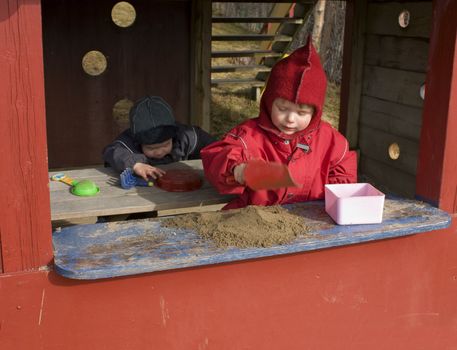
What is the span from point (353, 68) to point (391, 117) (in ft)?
2.03

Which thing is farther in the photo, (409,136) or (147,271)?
(409,136)

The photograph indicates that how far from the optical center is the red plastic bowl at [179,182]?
127 inches

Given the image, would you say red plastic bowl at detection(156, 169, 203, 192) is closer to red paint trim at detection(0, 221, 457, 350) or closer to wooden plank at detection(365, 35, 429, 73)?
red paint trim at detection(0, 221, 457, 350)

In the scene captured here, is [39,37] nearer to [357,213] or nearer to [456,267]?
[357,213]

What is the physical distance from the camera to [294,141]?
9.94 ft

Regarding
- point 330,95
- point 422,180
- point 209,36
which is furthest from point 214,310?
point 330,95

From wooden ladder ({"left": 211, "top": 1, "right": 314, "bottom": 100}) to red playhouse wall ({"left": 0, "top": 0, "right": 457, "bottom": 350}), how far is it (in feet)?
15.1

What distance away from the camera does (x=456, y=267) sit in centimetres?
292

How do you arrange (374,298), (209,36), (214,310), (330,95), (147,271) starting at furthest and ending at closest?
(330,95) < (209,36) < (374,298) < (214,310) < (147,271)

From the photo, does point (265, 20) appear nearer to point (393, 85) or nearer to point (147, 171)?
point (393, 85)

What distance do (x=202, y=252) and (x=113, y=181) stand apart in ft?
4.07

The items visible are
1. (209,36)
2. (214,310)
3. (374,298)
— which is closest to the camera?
(214,310)

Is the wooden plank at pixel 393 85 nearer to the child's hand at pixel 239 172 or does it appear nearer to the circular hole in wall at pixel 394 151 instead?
the circular hole in wall at pixel 394 151

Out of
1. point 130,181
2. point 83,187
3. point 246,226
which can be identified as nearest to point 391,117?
point 130,181
